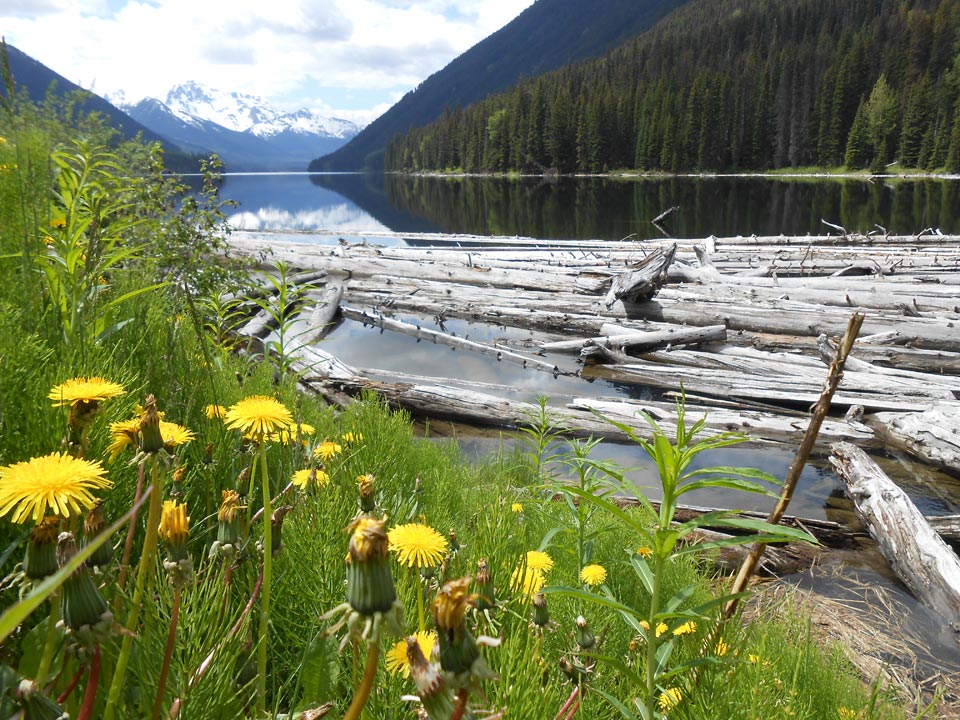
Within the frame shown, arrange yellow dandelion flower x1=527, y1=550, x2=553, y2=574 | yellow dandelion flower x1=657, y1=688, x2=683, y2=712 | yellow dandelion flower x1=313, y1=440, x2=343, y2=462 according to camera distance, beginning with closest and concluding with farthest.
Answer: yellow dandelion flower x1=657, y1=688, x2=683, y2=712, yellow dandelion flower x1=527, y1=550, x2=553, y2=574, yellow dandelion flower x1=313, y1=440, x2=343, y2=462

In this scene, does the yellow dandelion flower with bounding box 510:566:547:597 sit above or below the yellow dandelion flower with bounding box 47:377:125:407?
below

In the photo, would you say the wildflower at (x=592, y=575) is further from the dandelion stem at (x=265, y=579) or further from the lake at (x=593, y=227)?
the dandelion stem at (x=265, y=579)

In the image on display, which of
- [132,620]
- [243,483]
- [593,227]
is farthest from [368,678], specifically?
[593,227]

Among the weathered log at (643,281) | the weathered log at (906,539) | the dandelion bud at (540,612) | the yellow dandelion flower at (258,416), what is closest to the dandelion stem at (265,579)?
the yellow dandelion flower at (258,416)

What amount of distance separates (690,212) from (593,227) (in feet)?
26.7

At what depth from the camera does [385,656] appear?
1244mm

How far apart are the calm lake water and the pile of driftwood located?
292 millimetres

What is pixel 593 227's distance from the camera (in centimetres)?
2531

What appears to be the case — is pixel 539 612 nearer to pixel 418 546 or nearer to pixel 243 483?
pixel 418 546

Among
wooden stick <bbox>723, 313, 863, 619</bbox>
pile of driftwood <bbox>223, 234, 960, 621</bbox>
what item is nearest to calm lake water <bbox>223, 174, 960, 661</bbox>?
pile of driftwood <bbox>223, 234, 960, 621</bbox>

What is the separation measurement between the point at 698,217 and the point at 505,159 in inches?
2208

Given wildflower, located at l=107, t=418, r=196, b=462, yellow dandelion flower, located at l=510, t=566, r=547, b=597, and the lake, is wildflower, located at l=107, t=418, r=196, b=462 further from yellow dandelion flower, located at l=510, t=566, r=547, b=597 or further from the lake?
the lake

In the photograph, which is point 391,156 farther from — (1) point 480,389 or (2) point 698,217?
(1) point 480,389

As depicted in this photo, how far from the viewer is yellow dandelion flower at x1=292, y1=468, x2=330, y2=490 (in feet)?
5.72
